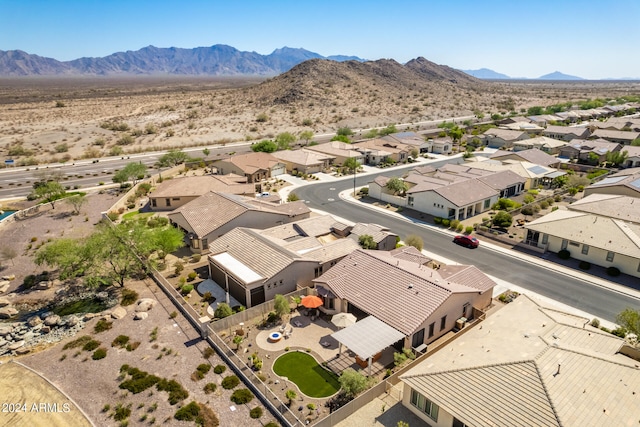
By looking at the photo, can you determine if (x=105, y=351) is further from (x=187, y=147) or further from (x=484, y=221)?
(x=187, y=147)

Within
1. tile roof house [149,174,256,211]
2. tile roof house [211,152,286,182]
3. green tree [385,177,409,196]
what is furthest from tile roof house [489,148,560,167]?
tile roof house [149,174,256,211]

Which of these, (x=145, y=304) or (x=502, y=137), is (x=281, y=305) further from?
(x=502, y=137)

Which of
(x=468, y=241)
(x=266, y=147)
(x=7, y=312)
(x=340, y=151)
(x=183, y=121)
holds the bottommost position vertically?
(x=7, y=312)

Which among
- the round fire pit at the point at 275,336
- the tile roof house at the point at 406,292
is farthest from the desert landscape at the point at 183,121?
the round fire pit at the point at 275,336

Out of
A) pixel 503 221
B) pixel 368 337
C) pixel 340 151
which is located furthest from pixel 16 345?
pixel 340 151

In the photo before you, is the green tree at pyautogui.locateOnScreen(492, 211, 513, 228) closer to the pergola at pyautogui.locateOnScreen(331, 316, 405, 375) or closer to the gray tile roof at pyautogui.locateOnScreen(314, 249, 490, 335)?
the gray tile roof at pyautogui.locateOnScreen(314, 249, 490, 335)

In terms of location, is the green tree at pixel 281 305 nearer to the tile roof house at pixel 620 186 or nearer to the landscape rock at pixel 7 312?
the landscape rock at pixel 7 312
